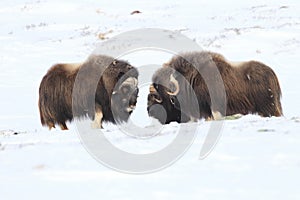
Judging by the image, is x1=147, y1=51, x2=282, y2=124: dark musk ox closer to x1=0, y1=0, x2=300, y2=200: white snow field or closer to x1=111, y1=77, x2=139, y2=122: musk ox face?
x1=111, y1=77, x2=139, y2=122: musk ox face

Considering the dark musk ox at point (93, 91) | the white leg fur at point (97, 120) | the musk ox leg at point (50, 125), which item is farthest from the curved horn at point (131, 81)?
the musk ox leg at point (50, 125)

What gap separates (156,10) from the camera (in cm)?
2348

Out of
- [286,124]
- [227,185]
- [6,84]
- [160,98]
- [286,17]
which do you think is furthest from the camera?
[286,17]

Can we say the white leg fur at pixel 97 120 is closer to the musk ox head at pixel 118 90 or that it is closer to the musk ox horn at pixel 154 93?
the musk ox head at pixel 118 90

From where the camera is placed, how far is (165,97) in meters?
7.28

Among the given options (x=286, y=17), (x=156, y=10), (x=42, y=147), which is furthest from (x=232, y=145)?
(x=156, y=10)

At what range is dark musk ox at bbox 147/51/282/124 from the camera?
7125 mm

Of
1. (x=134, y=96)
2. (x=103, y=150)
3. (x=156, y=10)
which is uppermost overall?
(x=103, y=150)

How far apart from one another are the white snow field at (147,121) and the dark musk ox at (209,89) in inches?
24.5

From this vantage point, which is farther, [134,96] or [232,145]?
[134,96]

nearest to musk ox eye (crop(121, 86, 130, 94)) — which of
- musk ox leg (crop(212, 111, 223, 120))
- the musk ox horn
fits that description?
the musk ox horn

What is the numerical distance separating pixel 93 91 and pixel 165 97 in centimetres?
86

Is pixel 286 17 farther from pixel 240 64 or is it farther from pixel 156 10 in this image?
pixel 240 64

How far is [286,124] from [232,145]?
91 cm
